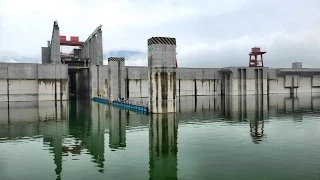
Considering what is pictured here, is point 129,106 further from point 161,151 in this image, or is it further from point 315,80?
point 315,80

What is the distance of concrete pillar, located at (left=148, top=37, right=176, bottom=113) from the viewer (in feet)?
130

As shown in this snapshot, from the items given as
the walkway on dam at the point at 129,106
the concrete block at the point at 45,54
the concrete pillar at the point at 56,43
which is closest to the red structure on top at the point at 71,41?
the concrete block at the point at 45,54

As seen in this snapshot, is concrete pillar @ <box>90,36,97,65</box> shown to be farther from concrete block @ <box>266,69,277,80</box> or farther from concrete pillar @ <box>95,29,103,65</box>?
concrete block @ <box>266,69,277,80</box>

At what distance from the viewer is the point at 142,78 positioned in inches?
3398

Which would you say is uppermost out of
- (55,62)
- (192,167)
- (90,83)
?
(55,62)

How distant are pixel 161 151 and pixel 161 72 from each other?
2008cm

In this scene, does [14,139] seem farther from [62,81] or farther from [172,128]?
[62,81]

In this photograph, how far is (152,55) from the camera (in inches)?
1560

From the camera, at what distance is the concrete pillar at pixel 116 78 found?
6456 cm

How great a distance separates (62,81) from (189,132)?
51.2 meters

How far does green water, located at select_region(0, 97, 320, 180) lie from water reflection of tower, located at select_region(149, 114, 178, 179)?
0.18 feet

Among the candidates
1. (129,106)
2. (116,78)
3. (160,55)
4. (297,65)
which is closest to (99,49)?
(116,78)

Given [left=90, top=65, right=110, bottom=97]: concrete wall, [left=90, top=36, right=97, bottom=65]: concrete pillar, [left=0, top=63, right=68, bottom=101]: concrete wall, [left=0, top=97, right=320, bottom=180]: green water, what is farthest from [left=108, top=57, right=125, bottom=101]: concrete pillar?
[left=0, top=97, right=320, bottom=180]: green water

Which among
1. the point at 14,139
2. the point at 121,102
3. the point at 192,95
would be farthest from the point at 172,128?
the point at 192,95
